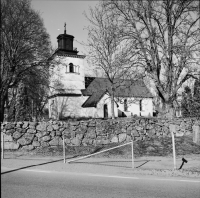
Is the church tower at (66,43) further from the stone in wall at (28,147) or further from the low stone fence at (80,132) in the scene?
the stone in wall at (28,147)

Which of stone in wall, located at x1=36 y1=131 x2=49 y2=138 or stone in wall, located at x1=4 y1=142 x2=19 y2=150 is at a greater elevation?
stone in wall, located at x1=36 y1=131 x2=49 y2=138

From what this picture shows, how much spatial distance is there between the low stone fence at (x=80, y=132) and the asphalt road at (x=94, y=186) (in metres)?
4.91

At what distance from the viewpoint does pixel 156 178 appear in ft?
21.8

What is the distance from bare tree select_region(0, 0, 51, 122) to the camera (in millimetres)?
12262

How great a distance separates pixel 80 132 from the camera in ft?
41.0

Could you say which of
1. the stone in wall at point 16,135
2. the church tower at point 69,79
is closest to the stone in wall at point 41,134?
the stone in wall at point 16,135

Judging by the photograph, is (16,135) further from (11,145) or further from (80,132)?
(80,132)

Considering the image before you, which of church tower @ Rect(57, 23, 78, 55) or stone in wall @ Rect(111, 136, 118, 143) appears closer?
stone in wall @ Rect(111, 136, 118, 143)

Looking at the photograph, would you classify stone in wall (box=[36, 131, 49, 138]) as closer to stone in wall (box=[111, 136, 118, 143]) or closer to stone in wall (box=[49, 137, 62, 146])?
stone in wall (box=[49, 137, 62, 146])

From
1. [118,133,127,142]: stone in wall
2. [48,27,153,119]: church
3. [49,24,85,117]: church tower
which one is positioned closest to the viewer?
[118,133,127,142]: stone in wall

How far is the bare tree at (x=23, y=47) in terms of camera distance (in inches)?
483

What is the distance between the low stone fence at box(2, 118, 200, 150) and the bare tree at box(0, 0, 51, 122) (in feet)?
12.6

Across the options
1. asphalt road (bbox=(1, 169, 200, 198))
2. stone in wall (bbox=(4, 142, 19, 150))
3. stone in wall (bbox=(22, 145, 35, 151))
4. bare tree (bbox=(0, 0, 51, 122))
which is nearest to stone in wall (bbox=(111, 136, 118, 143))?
stone in wall (bbox=(22, 145, 35, 151))

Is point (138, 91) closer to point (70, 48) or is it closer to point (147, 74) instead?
point (70, 48)
